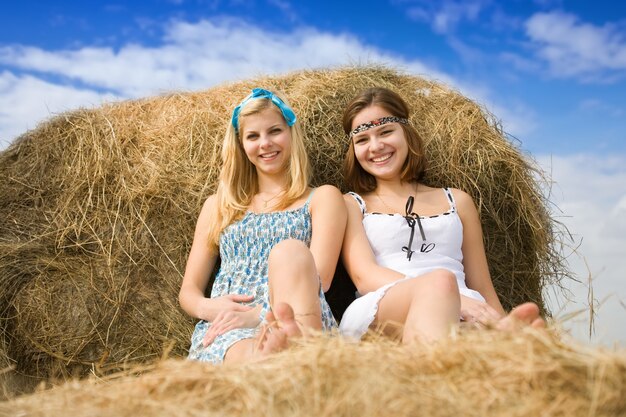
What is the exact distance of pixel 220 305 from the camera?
290 cm

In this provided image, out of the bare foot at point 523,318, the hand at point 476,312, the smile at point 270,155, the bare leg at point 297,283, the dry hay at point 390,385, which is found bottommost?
the dry hay at point 390,385

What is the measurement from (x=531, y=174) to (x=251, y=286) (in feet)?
5.67

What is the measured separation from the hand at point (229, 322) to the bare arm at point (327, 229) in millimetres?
332

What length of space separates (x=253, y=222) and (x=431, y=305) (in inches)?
46.5

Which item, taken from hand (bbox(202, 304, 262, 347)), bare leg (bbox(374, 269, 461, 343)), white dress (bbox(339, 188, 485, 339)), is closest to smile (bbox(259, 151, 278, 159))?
white dress (bbox(339, 188, 485, 339))

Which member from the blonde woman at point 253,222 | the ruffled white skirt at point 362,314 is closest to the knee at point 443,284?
the ruffled white skirt at point 362,314

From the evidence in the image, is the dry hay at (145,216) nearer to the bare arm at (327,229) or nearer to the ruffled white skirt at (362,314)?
the bare arm at (327,229)

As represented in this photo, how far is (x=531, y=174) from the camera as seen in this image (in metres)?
3.72

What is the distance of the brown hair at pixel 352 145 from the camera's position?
3.28m

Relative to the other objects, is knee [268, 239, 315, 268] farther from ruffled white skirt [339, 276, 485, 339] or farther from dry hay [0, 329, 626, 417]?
dry hay [0, 329, 626, 417]

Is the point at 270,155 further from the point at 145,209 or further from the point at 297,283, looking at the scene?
the point at 297,283

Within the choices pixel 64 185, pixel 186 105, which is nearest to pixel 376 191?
pixel 186 105

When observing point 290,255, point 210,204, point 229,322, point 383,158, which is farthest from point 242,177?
point 290,255

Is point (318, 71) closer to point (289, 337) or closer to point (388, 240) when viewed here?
point (388, 240)
